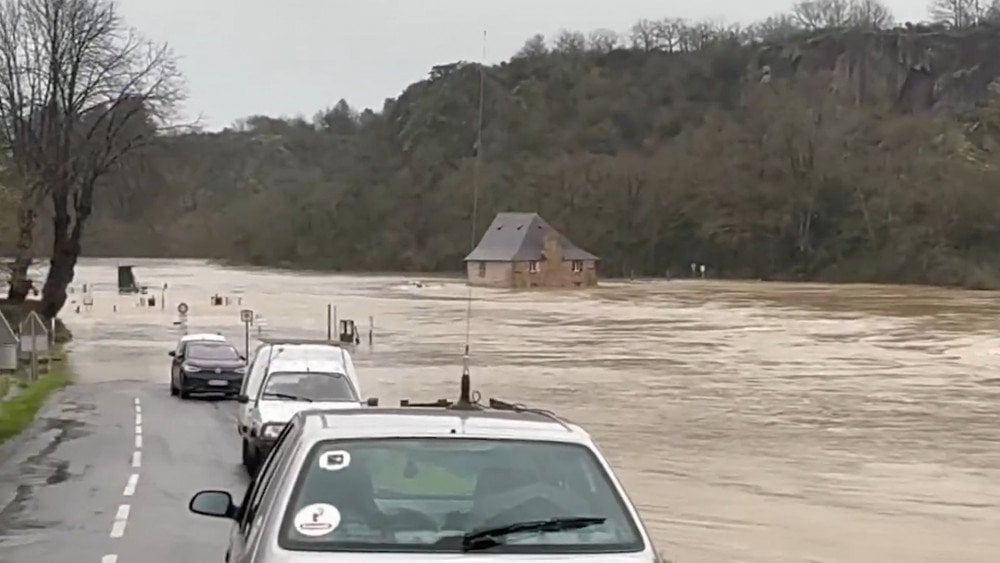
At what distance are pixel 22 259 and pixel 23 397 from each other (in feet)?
74.1

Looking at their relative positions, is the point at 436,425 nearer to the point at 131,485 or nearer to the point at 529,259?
the point at 131,485

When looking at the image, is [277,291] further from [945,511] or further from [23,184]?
[945,511]

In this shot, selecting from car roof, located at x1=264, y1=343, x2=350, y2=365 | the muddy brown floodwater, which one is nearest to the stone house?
the muddy brown floodwater

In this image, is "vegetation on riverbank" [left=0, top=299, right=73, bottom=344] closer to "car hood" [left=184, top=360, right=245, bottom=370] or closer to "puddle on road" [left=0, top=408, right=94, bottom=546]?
"car hood" [left=184, top=360, right=245, bottom=370]

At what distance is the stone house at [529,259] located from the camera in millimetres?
125875

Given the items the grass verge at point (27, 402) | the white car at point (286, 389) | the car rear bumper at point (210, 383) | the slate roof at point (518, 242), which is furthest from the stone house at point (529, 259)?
the white car at point (286, 389)

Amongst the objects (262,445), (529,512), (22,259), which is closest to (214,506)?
(529,512)

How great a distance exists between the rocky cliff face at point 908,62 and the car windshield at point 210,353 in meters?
147

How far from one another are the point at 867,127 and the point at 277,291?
2279 inches

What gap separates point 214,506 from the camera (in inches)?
268

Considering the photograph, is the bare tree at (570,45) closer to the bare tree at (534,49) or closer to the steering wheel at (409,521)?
the bare tree at (534,49)

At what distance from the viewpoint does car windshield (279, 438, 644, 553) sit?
16.2 feet

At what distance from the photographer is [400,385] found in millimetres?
40531

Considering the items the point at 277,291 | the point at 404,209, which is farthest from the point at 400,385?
the point at 404,209
